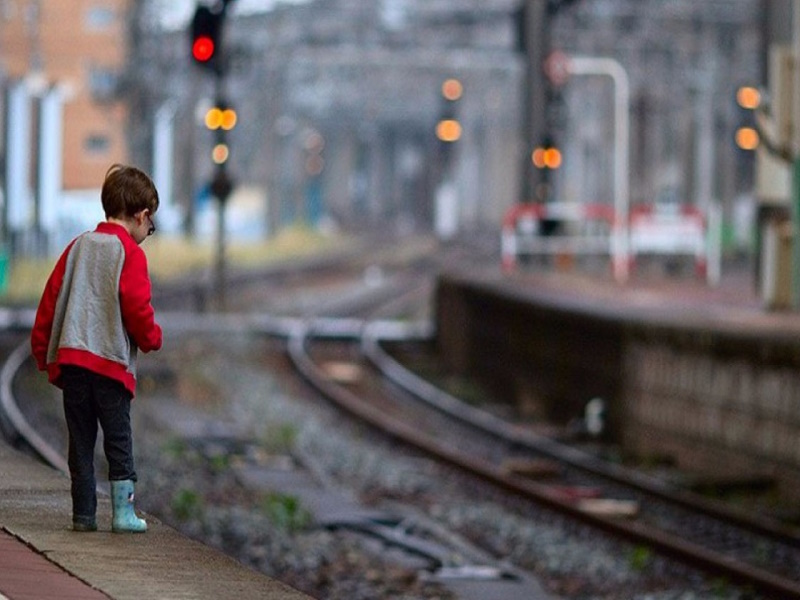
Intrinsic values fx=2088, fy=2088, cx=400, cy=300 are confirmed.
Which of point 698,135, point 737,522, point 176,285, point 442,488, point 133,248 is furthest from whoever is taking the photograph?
point 698,135

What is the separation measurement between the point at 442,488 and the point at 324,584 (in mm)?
4746

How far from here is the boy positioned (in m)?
6.83

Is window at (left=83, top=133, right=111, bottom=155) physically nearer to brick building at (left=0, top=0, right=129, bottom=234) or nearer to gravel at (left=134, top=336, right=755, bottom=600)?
brick building at (left=0, top=0, right=129, bottom=234)

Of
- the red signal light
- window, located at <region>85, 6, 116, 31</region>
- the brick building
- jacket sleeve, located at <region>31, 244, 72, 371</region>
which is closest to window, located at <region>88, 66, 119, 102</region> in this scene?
the brick building

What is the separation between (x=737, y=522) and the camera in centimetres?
1215

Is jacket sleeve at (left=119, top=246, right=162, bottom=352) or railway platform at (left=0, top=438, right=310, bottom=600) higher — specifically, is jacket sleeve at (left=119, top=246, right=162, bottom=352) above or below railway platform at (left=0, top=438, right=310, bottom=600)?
above

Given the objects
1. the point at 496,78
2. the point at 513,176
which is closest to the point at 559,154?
the point at 496,78

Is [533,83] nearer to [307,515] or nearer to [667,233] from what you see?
[667,233]

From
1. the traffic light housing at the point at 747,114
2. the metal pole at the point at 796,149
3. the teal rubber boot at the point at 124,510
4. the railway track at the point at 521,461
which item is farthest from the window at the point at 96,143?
the teal rubber boot at the point at 124,510

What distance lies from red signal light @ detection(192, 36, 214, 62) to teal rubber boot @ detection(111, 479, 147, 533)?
17.3 m

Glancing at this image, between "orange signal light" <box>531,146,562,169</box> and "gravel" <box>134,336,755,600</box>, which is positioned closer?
"gravel" <box>134,336,755,600</box>

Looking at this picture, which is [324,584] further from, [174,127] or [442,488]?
[174,127]

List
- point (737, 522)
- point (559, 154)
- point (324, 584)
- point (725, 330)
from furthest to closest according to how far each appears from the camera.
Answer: point (559, 154)
point (725, 330)
point (737, 522)
point (324, 584)

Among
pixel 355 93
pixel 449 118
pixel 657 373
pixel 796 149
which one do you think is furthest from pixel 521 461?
pixel 355 93
